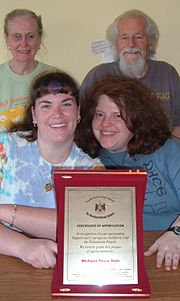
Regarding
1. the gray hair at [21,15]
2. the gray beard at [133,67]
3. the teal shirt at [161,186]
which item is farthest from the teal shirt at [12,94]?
the teal shirt at [161,186]

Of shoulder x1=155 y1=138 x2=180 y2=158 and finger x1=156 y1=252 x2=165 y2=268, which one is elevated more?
shoulder x1=155 y1=138 x2=180 y2=158

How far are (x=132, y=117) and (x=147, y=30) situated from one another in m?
1.17

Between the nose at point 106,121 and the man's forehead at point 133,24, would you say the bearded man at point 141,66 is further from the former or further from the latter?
the nose at point 106,121

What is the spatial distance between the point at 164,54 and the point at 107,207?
2.10 metres

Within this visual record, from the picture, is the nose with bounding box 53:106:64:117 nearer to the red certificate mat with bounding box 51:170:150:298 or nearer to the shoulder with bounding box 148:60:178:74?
the red certificate mat with bounding box 51:170:150:298

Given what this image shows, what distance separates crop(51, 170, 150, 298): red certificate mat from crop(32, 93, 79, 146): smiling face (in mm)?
511

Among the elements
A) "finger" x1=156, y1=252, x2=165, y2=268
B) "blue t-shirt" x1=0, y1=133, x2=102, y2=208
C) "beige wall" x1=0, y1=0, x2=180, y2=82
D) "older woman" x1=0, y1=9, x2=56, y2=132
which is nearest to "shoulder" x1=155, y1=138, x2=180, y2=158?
"blue t-shirt" x1=0, y1=133, x2=102, y2=208

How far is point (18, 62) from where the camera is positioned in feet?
8.55

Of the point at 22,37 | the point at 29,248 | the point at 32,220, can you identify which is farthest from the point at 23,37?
the point at 29,248

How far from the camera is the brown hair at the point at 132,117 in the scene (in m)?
1.66

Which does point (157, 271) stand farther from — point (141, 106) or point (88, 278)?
point (141, 106)

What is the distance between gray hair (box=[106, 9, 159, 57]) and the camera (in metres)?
2.63

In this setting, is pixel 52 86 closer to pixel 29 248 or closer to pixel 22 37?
pixel 29 248

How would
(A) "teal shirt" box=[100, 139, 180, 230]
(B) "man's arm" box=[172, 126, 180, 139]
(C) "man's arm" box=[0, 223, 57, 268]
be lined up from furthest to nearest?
1. (B) "man's arm" box=[172, 126, 180, 139]
2. (A) "teal shirt" box=[100, 139, 180, 230]
3. (C) "man's arm" box=[0, 223, 57, 268]
